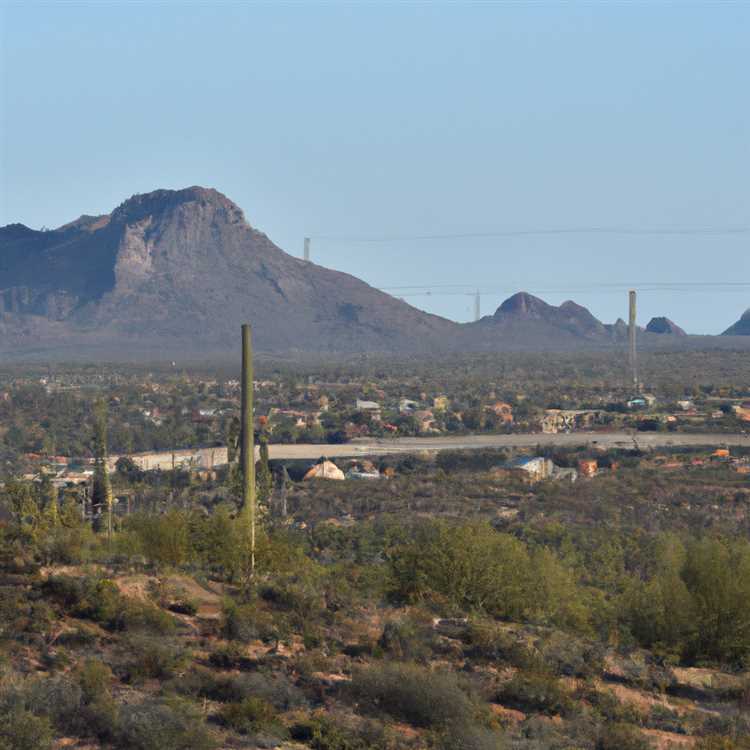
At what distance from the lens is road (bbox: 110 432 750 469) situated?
72.1 metres

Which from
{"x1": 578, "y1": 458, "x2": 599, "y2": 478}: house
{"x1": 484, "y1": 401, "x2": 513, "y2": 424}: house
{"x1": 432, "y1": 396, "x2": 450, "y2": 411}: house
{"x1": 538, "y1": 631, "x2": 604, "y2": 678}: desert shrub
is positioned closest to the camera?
{"x1": 538, "y1": 631, "x2": 604, "y2": 678}: desert shrub

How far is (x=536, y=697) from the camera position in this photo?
65.0ft

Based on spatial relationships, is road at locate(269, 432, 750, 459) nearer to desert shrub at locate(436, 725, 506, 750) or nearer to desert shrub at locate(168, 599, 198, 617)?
desert shrub at locate(168, 599, 198, 617)

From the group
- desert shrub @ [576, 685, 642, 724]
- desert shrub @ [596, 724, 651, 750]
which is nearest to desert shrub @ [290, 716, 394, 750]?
desert shrub @ [596, 724, 651, 750]

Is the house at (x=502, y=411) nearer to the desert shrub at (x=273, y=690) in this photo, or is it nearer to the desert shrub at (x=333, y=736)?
the desert shrub at (x=273, y=690)

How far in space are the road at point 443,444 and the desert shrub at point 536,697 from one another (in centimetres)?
4837

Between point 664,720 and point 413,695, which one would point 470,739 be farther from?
point 664,720

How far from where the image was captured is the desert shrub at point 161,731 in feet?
53.4

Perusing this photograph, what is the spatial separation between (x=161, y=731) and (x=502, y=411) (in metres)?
87.8

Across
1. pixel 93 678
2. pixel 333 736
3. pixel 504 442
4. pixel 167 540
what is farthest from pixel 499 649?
pixel 504 442

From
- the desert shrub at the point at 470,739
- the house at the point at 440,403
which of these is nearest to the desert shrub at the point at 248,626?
the desert shrub at the point at 470,739

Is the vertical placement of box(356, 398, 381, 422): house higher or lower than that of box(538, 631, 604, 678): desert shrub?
lower

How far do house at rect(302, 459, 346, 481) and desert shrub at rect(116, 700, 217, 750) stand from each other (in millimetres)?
45018

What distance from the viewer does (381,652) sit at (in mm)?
21125
